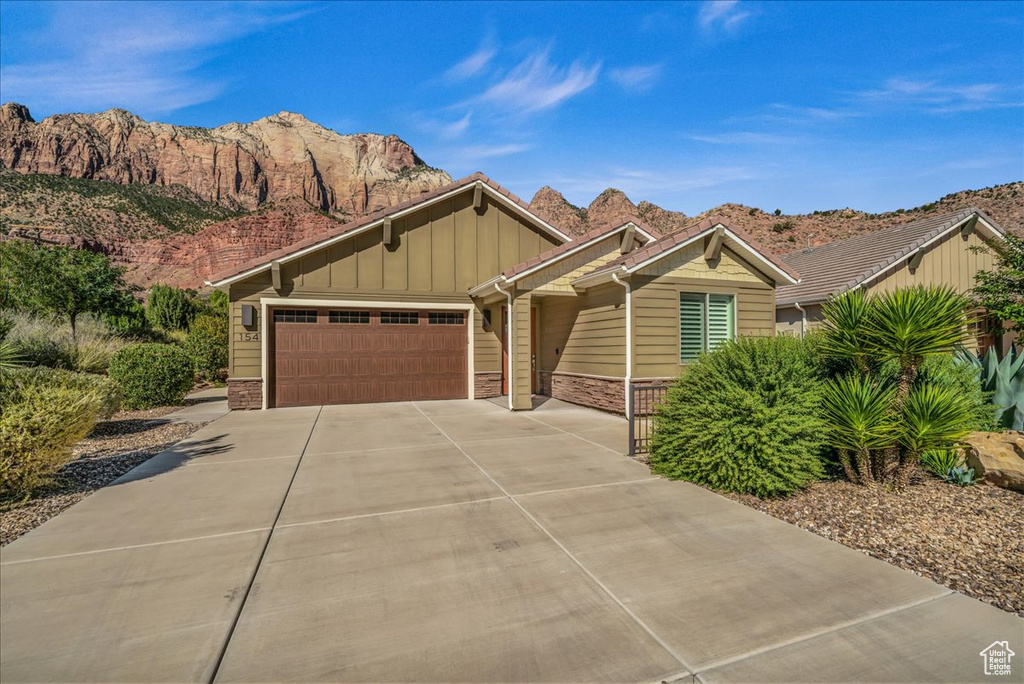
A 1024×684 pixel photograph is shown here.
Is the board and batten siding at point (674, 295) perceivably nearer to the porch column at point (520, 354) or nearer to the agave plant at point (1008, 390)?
the porch column at point (520, 354)

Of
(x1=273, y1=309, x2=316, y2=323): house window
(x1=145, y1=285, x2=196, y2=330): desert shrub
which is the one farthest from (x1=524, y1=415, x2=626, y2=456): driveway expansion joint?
(x1=145, y1=285, x2=196, y2=330): desert shrub

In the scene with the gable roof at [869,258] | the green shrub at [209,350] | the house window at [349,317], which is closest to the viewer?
the house window at [349,317]

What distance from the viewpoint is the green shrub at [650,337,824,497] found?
4.63 metres

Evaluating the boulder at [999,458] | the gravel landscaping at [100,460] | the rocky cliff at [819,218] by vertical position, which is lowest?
the gravel landscaping at [100,460]

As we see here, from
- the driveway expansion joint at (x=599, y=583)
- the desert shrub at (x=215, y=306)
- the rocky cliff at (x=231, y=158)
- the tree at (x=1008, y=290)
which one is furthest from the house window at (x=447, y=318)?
the rocky cliff at (x=231, y=158)

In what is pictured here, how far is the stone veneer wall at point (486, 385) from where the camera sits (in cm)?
1255

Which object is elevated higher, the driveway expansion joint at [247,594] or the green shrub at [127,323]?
the green shrub at [127,323]

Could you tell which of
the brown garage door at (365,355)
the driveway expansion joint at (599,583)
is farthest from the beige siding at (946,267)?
the driveway expansion joint at (599,583)

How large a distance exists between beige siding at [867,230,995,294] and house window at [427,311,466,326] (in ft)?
37.2

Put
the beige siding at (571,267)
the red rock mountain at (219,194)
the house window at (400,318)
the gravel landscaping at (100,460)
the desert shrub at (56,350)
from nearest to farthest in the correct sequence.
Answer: the gravel landscaping at (100,460)
the desert shrub at (56,350)
the beige siding at (571,267)
the house window at (400,318)
the red rock mountain at (219,194)

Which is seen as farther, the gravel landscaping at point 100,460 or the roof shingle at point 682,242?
the roof shingle at point 682,242

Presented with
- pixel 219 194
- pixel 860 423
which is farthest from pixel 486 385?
pixel 219 194

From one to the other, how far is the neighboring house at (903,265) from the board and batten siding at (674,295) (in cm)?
297

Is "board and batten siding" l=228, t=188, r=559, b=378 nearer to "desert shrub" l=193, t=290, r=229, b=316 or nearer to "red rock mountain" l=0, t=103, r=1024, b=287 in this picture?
"red rock mountain" l=0, t=103, r=1024, b=287
